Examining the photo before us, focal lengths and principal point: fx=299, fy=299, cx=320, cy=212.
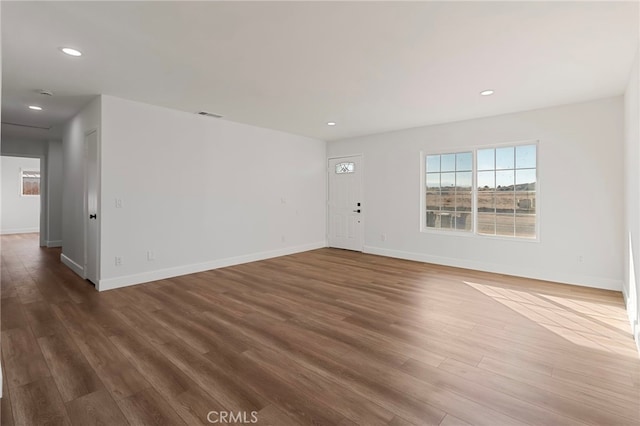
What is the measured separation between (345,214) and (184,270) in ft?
12.2

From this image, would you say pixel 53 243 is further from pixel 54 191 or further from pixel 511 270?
pixel 511 270

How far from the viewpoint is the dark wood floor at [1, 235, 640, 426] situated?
→ 5.82 feet

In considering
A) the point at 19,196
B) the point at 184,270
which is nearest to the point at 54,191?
the point at 19,196

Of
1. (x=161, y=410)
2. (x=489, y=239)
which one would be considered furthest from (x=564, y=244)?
(x=161, y=410)

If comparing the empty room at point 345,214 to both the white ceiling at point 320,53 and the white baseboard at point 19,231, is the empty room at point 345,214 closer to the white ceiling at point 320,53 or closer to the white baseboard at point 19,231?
the white ceiling at point 320,53

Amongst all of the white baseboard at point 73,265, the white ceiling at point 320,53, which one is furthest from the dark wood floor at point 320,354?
the white ceiling at point 320,53

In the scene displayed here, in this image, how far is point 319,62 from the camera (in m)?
2.96

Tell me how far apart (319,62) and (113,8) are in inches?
66.4

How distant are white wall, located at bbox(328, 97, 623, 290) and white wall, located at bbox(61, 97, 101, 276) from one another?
551 centimetres

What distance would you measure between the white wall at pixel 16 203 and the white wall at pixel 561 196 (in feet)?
40.4

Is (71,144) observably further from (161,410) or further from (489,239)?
(489,239)

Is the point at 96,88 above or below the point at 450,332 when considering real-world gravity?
above

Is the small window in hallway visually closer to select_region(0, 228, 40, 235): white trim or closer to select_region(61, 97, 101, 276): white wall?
select_region(0, 228, 40, 235): white trim

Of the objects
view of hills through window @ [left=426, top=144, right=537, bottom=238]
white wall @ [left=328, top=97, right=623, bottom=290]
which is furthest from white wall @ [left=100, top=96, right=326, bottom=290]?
view of hills through window @ [left=426, top=144, right=537, bottom=238]
